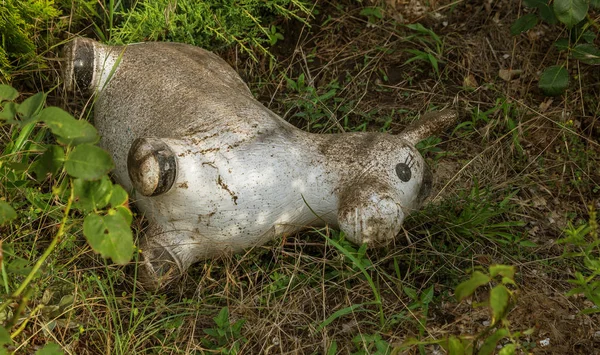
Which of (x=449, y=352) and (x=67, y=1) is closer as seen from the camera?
(x=449, y=352)

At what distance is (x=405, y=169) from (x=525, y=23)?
103cm

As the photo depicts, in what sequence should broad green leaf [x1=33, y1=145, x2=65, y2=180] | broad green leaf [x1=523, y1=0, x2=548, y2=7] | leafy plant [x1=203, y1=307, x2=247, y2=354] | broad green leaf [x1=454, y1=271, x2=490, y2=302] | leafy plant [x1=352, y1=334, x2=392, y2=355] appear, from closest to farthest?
broad green leaf [x1=454, y1=271, x2=490, y2=302], broad green leaf [x1=33, y1=145, x2=65, y2=180], leafy plant [x1=352, y1=334, x2=392, y2=355], leafy plant [x1=203, y1=307, x2=247, y2=354], broad green leaf [x1=523, y1=0, x2=548, y2=7]

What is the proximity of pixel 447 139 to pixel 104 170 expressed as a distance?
179cm

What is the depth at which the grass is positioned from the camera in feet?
7.93

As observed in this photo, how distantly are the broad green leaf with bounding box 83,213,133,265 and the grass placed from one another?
0.89ft

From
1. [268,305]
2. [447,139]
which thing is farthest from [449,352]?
[447,139]

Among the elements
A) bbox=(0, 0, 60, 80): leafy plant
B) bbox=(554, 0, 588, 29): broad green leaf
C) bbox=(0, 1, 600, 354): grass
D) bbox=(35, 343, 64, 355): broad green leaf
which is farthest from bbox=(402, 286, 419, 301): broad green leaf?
bbox=(0, 0, 60, 80): leafy plant

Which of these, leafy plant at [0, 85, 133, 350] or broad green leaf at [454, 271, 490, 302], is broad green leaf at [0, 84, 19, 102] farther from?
broad green leaf at [454, 271, 490, 302]

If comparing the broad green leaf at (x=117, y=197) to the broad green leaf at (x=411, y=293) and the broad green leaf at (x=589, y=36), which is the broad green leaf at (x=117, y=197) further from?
the broad green leaf at (x=589, y=36)

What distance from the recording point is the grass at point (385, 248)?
2418 millimetres

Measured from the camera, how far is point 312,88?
332 cm

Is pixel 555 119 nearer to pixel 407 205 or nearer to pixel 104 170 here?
pixel 407 205

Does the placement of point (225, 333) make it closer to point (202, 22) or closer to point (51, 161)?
point (51, 161)

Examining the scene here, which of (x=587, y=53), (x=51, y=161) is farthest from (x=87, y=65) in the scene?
(x=587, y=53)
